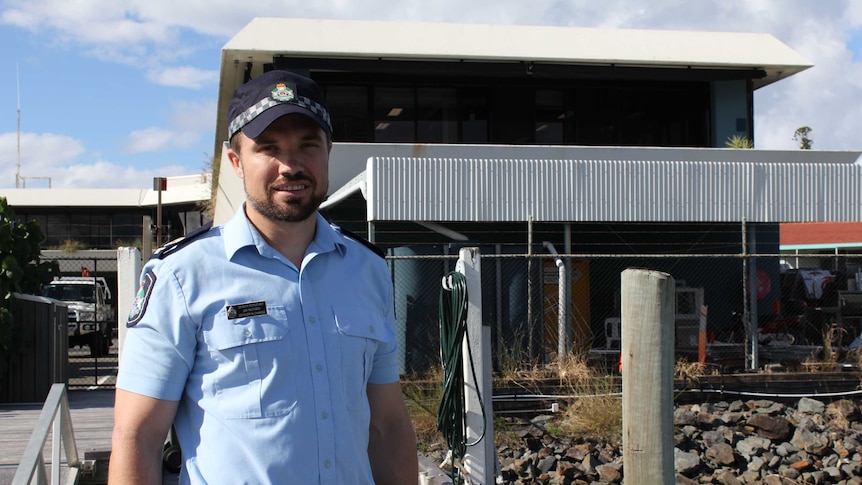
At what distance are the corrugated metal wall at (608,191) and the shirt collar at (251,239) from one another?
1082 cm

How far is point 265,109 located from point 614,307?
45.8 ft

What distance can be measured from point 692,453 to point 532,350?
2776mm

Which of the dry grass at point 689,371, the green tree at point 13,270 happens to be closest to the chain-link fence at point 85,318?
the green tree at point 13,270

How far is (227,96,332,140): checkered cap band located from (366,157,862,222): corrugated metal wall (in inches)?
429

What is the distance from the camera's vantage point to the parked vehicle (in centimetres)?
2248

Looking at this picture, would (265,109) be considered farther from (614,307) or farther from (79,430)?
(614,307)

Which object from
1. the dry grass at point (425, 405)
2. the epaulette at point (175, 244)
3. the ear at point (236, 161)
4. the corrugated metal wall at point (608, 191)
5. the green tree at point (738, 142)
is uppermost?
the green tree at point (738, 142)

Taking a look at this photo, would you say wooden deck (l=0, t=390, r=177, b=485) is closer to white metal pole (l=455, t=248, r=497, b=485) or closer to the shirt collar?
white metal pole (l=455, t=248, r=497, b=485)

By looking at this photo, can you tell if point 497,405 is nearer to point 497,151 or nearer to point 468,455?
point 468,455

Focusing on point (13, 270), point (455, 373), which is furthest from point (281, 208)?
point (13, 270)

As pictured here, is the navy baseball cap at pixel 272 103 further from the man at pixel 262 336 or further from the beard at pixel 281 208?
the beard at pixel 281 208

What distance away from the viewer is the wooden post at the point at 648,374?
13.0 ft

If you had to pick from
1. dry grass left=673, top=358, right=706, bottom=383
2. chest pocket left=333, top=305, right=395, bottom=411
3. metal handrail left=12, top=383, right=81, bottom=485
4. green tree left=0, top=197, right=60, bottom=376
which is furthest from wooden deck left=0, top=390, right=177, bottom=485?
dry grass left=673, top=358, right=706, bottom=383

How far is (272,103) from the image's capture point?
7.72 feet
